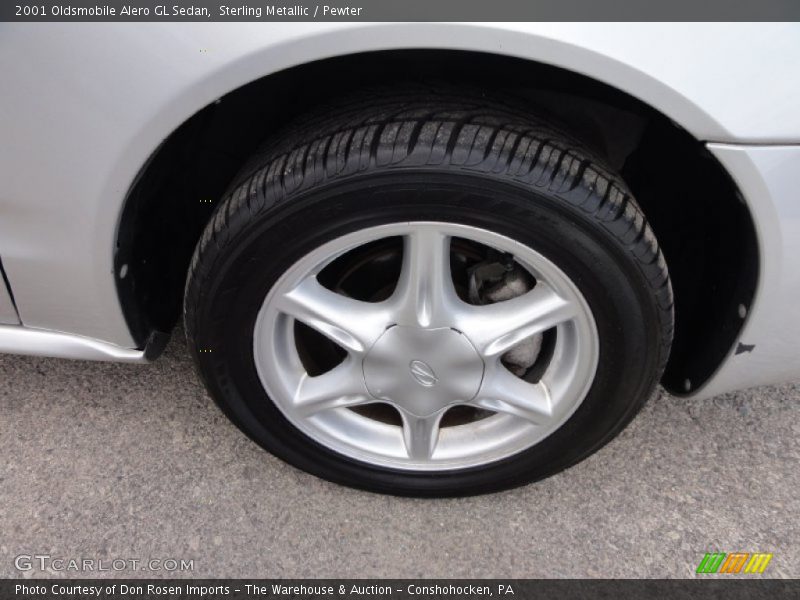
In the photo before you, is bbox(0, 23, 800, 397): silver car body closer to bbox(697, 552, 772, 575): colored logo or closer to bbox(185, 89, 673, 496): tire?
bbox(185, 89, 673, 496): tire

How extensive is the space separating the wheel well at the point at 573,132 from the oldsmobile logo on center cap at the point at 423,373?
54 centimetres

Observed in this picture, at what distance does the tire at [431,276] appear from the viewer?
1.19 m

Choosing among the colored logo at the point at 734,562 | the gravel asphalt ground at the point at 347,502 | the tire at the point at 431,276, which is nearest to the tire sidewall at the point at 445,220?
the tire at the point at 431,276

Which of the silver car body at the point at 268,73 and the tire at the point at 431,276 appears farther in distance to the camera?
the tire at the point at 431,276

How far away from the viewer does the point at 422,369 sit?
57.0 inches

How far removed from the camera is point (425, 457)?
5.21 feet

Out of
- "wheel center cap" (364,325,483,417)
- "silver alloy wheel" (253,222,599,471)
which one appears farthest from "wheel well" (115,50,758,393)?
"wheel center cap" (364,325,483,417)

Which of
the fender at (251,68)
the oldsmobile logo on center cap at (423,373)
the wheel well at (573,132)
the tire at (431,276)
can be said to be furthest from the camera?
the oldsmobile logo on center cap at (423,373)

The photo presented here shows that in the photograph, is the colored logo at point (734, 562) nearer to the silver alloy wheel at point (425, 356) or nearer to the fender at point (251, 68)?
the silver alloy wheel at point (425, 356)

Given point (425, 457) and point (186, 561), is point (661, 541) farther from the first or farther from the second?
point (186, 561)

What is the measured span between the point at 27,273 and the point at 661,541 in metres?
1.41

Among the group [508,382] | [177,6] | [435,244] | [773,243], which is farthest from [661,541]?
[177,6]

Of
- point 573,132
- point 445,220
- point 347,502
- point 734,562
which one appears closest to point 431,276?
point 445,220

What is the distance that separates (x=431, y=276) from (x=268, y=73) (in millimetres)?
463
